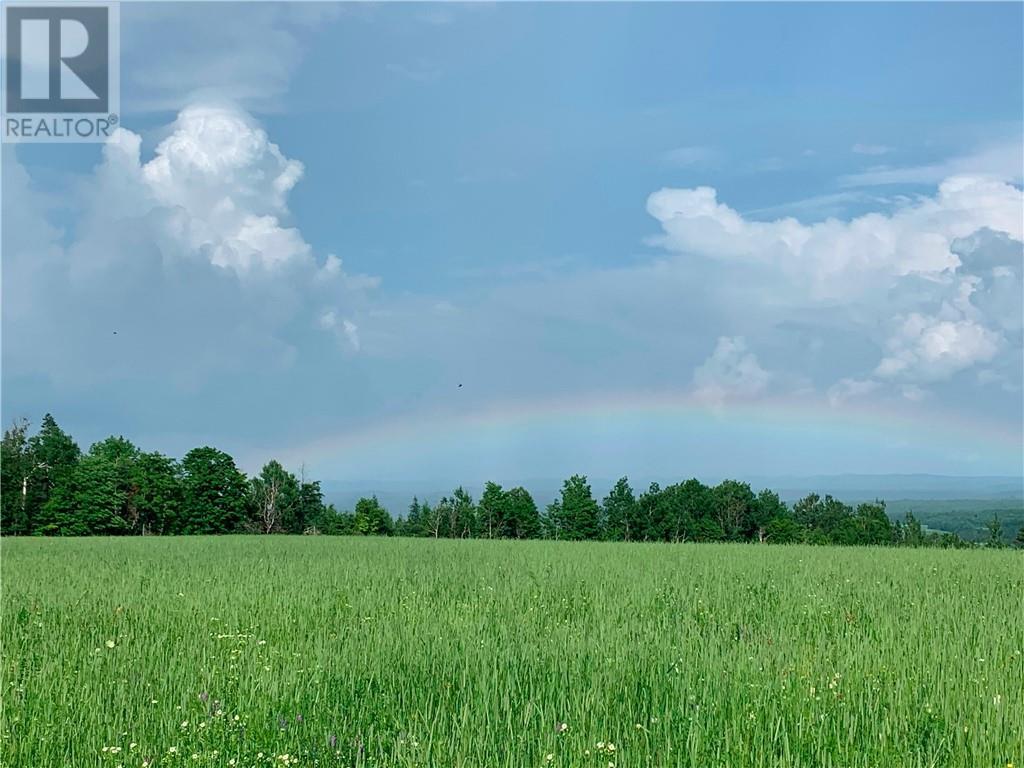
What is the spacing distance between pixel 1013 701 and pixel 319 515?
51766 millimetres

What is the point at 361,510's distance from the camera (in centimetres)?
5128

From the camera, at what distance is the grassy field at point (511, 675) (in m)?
5.62

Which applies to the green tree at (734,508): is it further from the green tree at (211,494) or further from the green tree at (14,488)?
the green tree at (14,488)

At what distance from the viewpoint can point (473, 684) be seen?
6918 mm

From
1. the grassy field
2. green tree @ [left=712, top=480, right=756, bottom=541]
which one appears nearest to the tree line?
green tree @ [left=712, top=480, right=756, bottom=541]

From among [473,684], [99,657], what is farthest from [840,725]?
[99,657]

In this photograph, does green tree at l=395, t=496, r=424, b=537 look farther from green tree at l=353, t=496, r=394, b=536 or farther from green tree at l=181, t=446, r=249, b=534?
Result: green tree at l=181, t=446, r=249, b=534

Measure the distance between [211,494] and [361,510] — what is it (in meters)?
9.96

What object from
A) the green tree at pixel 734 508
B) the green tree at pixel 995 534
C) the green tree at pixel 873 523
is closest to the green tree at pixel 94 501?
the green tree at pixel 734 508

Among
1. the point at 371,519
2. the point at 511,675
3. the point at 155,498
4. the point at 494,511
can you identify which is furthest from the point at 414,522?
the point at 511,675

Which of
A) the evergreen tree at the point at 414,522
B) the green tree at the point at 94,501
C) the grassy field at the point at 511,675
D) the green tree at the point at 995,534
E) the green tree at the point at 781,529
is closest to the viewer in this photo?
the grassy field at the point at 511,675

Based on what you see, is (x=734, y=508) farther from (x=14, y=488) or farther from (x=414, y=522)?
(x=14, y=488)

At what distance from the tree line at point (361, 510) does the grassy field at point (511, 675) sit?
32.9 m

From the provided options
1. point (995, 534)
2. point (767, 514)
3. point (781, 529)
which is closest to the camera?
point (995, 534)
